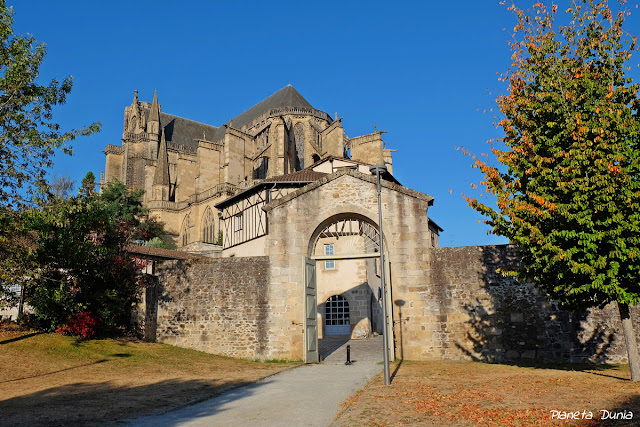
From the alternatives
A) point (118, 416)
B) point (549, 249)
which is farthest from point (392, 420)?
point (549, 249)

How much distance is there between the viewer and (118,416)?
7.84 meters

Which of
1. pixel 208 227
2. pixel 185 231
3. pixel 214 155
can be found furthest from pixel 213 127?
pixel 208 227

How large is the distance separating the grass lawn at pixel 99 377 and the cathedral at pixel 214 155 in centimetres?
2740

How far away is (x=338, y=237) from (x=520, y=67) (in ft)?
58.0

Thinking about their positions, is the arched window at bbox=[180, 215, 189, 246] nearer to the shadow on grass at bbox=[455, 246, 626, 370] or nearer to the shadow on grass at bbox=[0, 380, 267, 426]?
the shadow on grass at bbox=[455, 246, 626, 370]

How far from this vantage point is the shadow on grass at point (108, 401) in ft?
25.0

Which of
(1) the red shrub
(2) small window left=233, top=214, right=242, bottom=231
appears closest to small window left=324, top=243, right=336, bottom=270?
(2) small window left=233, top=214, right=242, bottom=231

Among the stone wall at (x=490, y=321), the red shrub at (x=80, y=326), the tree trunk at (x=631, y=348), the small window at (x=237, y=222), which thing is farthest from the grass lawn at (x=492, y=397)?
the small window at (x=237, y=222)

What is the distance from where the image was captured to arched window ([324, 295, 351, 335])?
2762cm

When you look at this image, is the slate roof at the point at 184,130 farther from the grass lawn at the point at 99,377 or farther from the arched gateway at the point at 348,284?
the grass lawn at the point at 99,377

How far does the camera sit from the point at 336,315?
91.2 ft

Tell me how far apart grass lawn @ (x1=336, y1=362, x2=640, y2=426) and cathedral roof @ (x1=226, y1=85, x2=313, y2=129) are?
164ft

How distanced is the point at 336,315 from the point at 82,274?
14.7m

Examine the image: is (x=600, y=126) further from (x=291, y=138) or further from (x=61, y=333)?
(x=291, y=138)
